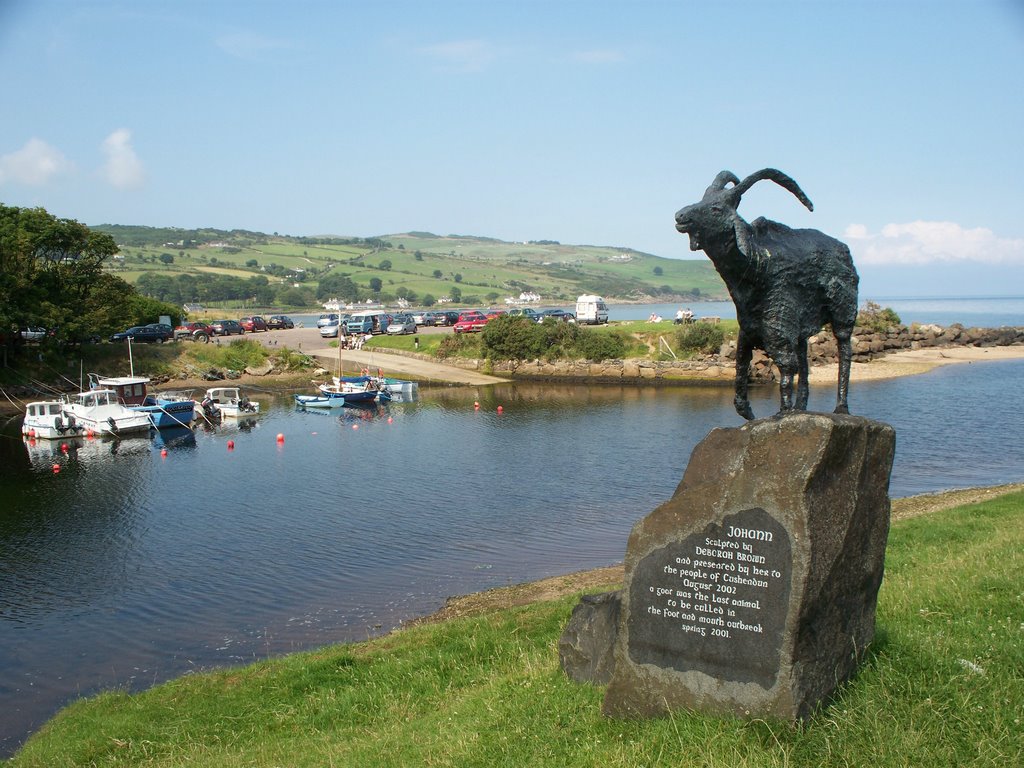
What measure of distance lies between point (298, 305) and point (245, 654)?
166 m

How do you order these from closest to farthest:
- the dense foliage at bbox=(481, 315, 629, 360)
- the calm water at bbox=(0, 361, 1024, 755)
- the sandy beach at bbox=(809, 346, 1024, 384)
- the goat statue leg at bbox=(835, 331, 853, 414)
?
the goat statue leg at bbox=(835, 331, 853, 414), the calm water at bbox=(0, 361, 1024, 755), the sandy beach at bbox=(809, 346, 1024, 384), the dense foliage at bbox=(481, 315, 629, 360)

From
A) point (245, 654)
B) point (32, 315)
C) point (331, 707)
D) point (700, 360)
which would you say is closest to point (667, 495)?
point (245, 654)

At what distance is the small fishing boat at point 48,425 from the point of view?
4709cm

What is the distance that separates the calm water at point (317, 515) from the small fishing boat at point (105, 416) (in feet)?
5.77

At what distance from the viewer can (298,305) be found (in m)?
179

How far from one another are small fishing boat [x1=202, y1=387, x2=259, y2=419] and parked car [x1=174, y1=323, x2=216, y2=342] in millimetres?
19656

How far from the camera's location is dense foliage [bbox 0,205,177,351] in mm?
54969

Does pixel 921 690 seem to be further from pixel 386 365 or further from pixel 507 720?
pixel 386 365

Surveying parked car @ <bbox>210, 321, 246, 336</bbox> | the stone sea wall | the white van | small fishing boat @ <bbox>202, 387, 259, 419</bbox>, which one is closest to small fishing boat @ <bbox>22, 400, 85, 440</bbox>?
small fishing boat @ <bbox>202, 387, 259, 419</bbox>

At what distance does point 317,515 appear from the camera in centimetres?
3109

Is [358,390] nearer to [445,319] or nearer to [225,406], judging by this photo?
[225,406]

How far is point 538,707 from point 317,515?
23584 mm

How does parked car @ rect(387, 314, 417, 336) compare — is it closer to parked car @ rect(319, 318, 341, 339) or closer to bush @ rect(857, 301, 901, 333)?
parked car @ rect(319, 318, 341, 339)

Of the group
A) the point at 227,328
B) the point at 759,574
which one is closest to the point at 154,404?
the point at 227,328
